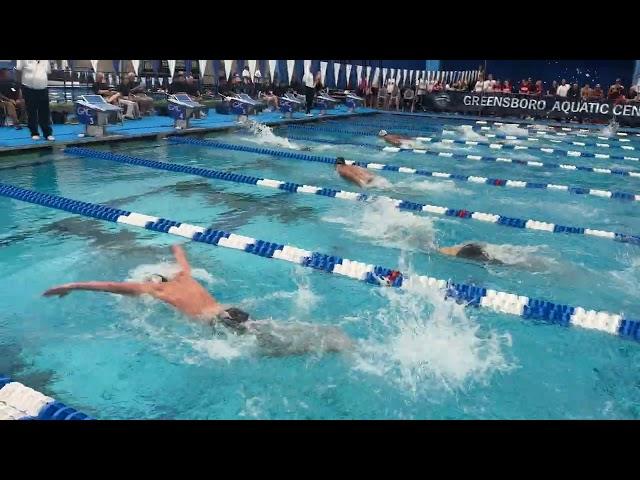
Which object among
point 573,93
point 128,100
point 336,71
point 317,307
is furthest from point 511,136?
point 317,307

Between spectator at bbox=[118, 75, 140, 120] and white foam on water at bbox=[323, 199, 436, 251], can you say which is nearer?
white foam on water at bbox=[323, 199, 436, 251]

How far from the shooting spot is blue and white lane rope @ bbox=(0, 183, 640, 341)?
11.4ft

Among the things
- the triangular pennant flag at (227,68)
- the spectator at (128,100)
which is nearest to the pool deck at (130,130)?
the spectator at (128,100)

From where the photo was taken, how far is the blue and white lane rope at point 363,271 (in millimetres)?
3465

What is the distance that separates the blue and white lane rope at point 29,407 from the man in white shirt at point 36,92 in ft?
22.6

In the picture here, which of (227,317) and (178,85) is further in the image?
(178,85)

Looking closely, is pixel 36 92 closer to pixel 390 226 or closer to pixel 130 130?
pixel 130 130

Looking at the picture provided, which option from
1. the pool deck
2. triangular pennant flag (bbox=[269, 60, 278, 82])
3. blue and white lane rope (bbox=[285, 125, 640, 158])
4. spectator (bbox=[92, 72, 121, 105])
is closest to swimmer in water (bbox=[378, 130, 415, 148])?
blue and white lane rope (bbox=[285, 125, 640, 158])

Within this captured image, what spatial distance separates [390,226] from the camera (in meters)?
5.56

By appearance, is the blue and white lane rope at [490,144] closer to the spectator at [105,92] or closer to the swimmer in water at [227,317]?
the spectator at [105,92]

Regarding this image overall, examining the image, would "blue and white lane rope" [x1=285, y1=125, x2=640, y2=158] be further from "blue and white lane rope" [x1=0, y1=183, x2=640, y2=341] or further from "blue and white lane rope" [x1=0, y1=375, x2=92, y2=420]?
"blue and white lane rope" [x1=0, y1=375, x2=92, y2=420]

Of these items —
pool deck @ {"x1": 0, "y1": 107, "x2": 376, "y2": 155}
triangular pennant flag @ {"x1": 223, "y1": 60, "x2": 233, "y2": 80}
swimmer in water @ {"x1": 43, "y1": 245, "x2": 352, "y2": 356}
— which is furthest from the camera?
triangular pennant flag @ {"x1": 223, "y1": 60, "x2": 233, "y2": 80}
